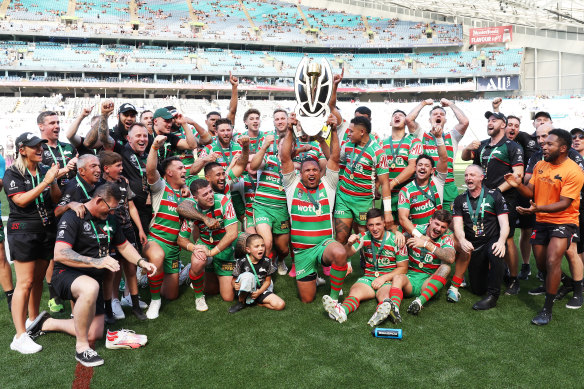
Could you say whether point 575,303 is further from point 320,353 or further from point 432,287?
point 320,353

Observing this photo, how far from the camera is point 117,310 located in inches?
208

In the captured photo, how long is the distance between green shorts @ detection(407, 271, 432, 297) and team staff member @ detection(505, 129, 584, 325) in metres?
1.28

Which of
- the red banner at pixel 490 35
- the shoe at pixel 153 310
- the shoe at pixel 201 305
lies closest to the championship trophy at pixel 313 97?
the shoe at pixel 201 305

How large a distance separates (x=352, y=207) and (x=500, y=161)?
2130mm

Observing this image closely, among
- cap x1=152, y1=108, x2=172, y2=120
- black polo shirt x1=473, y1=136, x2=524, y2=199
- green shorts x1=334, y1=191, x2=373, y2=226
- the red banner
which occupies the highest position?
the red banner

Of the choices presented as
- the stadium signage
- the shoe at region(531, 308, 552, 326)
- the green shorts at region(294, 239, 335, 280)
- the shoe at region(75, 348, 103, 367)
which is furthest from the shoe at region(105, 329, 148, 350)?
the stadium signage

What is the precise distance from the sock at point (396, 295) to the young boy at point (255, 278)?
1.29 m

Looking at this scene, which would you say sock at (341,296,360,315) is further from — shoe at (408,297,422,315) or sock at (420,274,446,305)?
sock at (420,274,446,305)

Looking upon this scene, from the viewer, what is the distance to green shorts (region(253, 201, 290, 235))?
20.5 ft

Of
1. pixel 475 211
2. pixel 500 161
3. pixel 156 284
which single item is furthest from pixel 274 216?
pixel 500 161

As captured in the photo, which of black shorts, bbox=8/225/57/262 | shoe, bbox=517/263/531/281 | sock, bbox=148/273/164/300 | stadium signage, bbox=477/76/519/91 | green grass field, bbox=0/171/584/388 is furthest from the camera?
stadium signage, bbox=477/76/519/91

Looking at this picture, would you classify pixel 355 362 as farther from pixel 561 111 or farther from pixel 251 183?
pixel 561 111

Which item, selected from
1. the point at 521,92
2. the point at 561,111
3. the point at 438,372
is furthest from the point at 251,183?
the point at 521,92

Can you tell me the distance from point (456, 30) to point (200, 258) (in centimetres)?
5835
